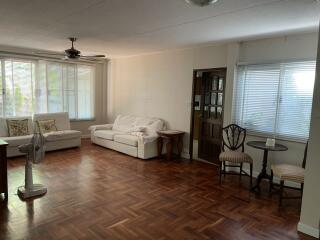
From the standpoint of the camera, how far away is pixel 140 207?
114 inches

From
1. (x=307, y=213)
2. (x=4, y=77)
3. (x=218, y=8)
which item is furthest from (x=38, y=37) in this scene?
(x=307, y=213)

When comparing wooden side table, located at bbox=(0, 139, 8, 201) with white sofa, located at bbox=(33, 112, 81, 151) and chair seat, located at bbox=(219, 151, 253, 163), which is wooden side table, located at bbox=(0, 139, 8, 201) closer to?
white sofa, located at bbox=(33, 112, 81, 151)

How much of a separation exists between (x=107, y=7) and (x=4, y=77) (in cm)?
396

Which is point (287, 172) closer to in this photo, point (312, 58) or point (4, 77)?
point (312, 58)

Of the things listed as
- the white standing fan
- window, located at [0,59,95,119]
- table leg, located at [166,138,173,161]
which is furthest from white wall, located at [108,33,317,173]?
the white standing fan

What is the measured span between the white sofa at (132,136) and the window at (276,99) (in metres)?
1.77

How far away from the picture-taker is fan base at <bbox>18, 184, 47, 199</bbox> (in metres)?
A: 3.09

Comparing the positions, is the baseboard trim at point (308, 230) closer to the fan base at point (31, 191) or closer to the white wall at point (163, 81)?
the white wall at point (163, 81)

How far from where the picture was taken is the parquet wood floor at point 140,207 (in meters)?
2.40

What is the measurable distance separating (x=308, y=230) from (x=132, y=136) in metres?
3.63

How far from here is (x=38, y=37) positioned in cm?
427

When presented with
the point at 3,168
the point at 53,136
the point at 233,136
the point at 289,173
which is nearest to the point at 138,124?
Answer: the point at 53,136

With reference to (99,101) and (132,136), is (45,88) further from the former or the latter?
(132,136)

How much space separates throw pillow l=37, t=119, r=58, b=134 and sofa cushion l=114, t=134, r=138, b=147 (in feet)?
5.08
